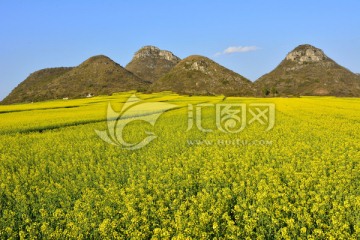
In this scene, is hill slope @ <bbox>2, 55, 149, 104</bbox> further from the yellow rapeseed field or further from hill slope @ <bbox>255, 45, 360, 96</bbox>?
the yellow rapeseed field

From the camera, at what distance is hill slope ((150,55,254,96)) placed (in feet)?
382

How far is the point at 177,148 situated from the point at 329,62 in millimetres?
191719

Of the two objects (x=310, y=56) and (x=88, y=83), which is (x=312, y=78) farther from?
(x=88, y=83)

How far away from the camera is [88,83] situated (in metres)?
136

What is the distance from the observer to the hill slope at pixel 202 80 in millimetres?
116562

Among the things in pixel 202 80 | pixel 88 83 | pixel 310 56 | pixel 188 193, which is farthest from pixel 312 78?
pixel 188 193

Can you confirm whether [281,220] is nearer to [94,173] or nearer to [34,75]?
[94,173]

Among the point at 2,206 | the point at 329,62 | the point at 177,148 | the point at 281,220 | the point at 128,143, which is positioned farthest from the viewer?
the point at 329,62

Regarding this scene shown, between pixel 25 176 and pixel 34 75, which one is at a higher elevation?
pixel 34 75

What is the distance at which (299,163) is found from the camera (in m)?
9.92

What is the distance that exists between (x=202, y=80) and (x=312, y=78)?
7188 cm

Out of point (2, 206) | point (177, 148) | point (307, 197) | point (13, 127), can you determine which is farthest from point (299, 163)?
point (13, 127)

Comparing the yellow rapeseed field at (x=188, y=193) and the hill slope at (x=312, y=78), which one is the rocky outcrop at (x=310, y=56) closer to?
the hill slope at (x=312, y=78)

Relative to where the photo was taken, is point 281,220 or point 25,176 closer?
point 281,220
